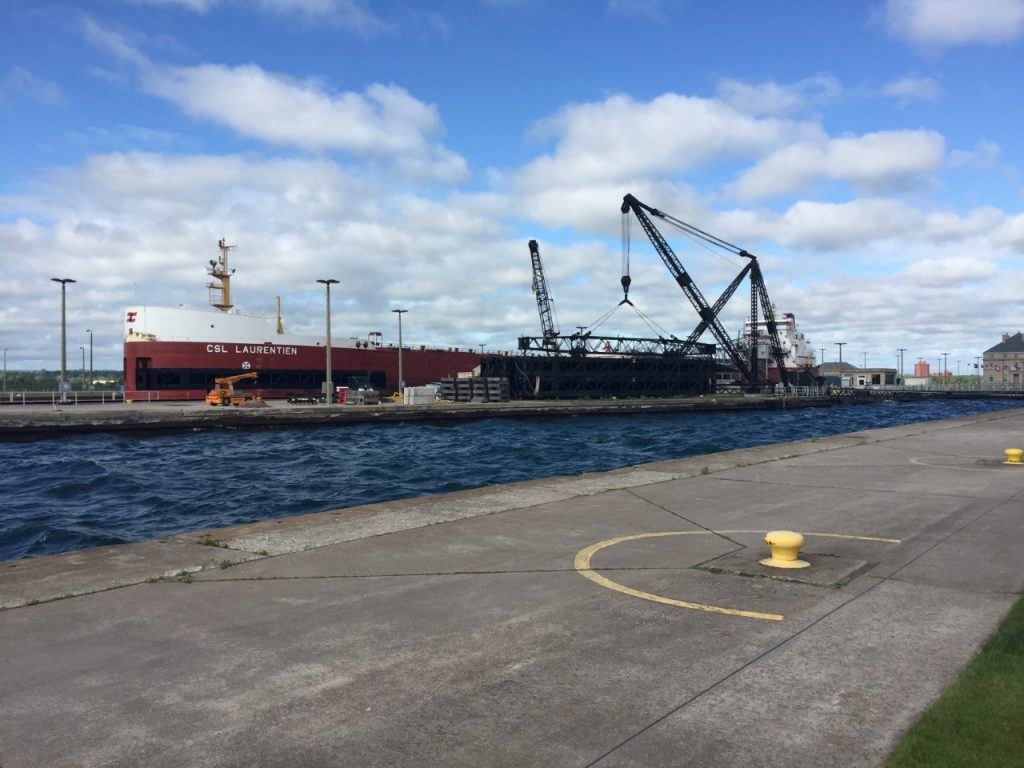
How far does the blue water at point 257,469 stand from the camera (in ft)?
50.8

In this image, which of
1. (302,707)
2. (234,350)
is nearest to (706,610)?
(302,707)

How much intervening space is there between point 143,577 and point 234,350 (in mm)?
58988

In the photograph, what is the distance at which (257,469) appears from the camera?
23.6 m

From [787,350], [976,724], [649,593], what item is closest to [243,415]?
[649,593]

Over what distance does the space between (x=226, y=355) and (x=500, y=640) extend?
6179 cm

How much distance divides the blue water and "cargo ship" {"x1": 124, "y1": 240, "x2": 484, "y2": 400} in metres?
25.3

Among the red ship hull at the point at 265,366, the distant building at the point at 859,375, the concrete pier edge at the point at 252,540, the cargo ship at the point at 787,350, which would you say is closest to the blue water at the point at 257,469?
the concrete pier edge at the point at 252,540

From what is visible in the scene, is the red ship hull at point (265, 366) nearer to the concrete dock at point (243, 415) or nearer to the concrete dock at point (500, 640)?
the concrete dock at point (243, 415)

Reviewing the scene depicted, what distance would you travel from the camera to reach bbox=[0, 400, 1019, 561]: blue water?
50.8 ft

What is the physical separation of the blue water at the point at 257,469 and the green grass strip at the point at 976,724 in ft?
45.4

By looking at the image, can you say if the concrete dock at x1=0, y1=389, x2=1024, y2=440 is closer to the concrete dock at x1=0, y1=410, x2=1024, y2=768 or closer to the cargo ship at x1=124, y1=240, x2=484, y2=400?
the cargo ship at x1=124, y1=240, x2=484, y2=400

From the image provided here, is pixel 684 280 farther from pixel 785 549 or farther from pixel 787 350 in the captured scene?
pixel 785 549

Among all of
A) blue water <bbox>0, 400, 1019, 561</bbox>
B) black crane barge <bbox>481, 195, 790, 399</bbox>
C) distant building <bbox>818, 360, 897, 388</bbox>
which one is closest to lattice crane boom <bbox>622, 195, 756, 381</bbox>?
A: black crane barge <bbox>481, 195, 790, 399</bbox>

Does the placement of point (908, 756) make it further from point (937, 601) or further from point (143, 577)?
point (143, 577)
